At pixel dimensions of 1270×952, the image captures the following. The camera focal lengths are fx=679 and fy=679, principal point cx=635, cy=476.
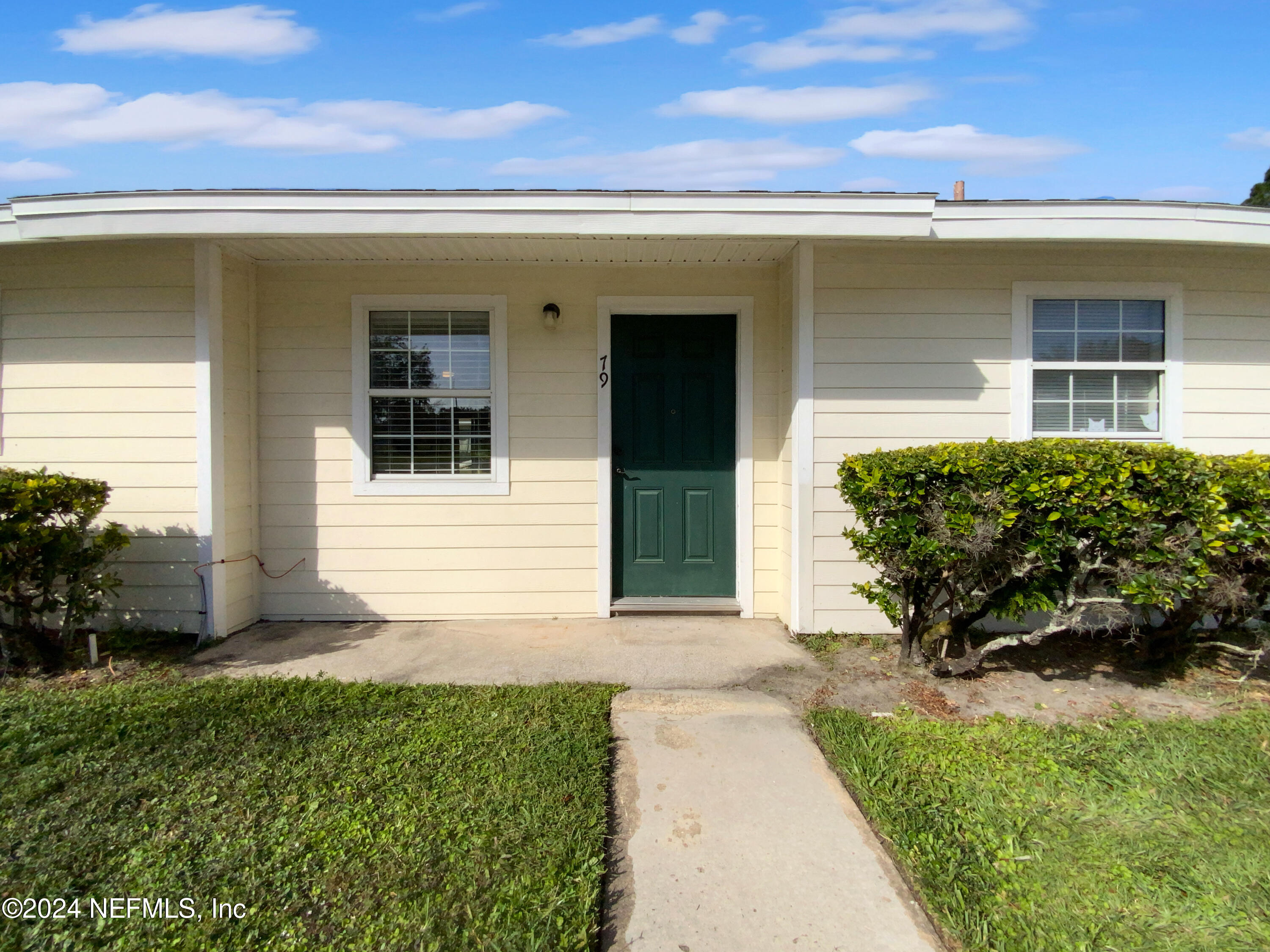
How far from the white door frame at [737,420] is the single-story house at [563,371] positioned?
2 centimetres

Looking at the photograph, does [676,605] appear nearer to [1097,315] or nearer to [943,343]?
[943,343]

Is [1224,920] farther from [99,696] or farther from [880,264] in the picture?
[99,696]

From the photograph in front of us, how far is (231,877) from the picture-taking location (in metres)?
1.99

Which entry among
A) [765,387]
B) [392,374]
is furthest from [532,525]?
[765,387]

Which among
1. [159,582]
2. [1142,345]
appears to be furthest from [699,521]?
[159,582]

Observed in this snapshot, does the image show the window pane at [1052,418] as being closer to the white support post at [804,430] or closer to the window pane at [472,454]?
the white support post at [804,430]

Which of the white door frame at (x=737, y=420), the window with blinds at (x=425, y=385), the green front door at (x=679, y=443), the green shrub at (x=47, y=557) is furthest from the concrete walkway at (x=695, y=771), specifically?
the window with blinds at (x=425, y=385)

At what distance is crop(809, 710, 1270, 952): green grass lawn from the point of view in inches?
73.3

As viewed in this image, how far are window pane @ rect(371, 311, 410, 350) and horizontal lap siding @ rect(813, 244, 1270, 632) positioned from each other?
A: 2.85 m

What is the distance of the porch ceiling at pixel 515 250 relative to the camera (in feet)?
13.6

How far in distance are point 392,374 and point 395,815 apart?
330cm

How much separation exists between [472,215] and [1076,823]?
3.98 m

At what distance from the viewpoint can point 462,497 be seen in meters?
4.83

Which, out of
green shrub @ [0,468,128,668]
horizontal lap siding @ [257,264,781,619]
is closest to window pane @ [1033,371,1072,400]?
horizontal lap siding @ [257,264,781,619]
